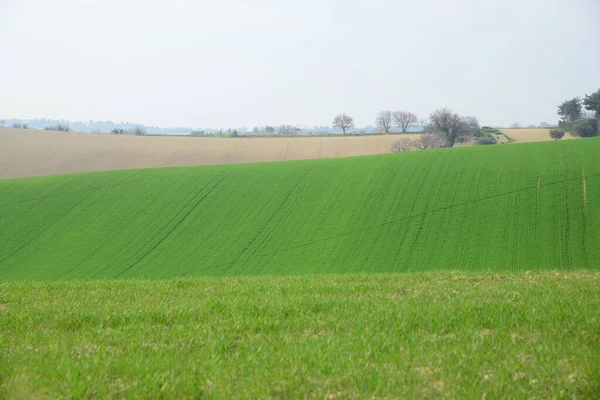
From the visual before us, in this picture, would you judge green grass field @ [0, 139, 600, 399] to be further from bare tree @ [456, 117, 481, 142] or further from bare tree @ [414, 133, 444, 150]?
bare tree @ [456, 117, 481, 142]

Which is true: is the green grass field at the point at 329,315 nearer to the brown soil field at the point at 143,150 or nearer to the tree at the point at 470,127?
the brown soil field at the point at 143,150

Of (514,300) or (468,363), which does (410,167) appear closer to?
(514,300)

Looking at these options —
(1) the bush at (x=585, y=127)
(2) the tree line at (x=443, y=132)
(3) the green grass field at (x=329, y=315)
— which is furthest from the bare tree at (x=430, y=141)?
(3) the green grass field at (x=329, y=315)

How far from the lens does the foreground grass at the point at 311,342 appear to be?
564 centimetres

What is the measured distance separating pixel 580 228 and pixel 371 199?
1351cm

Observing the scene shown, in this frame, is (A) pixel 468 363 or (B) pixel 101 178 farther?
(B) pixel 101 178

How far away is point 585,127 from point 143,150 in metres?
64.5

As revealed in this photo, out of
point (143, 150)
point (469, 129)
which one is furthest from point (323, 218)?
point (469, 129)

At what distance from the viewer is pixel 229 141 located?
291 ft

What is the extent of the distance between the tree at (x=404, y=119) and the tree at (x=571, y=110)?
43355 millimetres

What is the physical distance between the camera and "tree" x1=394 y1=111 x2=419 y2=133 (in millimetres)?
127688

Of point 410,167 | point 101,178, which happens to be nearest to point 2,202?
point 101,178

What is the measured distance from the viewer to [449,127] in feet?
259

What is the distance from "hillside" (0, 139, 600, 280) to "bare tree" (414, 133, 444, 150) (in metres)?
30.0
